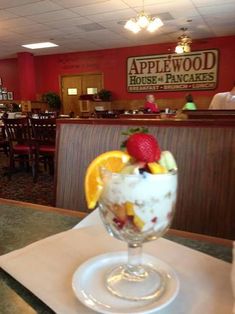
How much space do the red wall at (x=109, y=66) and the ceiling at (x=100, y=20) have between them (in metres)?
0.32

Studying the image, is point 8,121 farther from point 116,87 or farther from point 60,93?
point 60,93

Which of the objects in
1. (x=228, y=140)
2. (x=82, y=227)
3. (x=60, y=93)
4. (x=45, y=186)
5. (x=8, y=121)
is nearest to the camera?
(x=82, y=227)

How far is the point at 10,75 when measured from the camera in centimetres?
1041

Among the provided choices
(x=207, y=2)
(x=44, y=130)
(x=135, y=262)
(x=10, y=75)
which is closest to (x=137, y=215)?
(x=135, y=262)

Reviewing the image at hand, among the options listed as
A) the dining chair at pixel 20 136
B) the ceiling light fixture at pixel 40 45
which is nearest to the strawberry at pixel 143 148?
the dining chair at pixel 20 136

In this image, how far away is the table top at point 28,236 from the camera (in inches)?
20.8

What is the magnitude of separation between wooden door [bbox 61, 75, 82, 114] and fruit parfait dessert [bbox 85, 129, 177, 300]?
9294 millimetres

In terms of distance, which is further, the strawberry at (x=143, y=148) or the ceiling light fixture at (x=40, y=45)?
the ceiling light fixture at (x=40, y=45)

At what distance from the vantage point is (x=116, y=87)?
354 inches

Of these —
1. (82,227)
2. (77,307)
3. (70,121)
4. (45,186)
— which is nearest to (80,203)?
(70,121)

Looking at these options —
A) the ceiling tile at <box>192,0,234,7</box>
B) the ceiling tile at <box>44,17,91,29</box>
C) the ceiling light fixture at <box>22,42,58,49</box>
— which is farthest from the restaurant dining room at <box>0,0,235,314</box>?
the ceiling light fixture at <box>22,42,58,49</box>

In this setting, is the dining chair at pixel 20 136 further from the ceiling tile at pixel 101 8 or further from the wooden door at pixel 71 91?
the wooden door at pixel 71 91

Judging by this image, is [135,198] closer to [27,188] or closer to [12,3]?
[27,188]

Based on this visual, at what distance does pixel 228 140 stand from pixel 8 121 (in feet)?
12.7
